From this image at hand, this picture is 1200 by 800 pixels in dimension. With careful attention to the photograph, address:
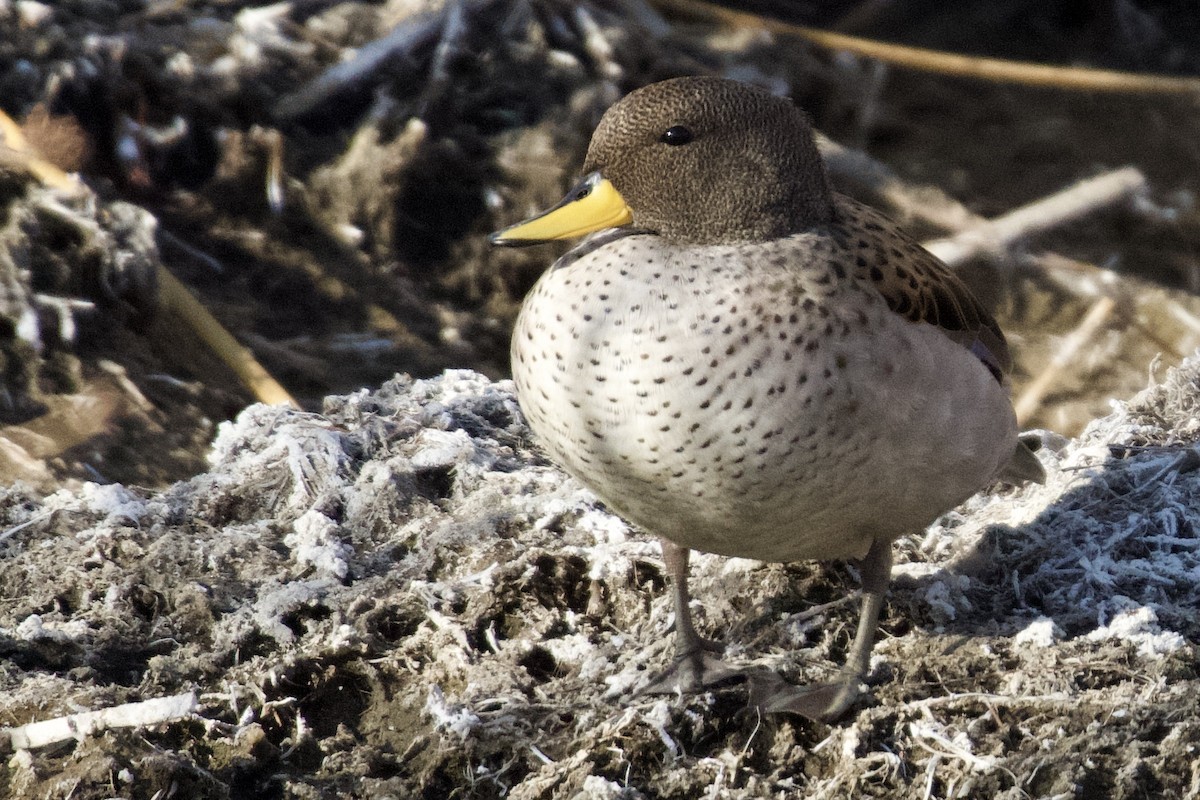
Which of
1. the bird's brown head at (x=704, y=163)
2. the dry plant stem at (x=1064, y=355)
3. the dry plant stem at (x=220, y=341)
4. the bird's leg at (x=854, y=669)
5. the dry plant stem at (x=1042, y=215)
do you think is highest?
the bird's brown head at (x=704, y=163)

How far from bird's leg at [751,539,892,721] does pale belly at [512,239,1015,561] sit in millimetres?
209

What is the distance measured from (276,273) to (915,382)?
3006 millimetres

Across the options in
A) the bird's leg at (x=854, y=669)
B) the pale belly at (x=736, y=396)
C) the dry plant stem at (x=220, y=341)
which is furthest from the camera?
the dry plant stem at (x=220, y=341)

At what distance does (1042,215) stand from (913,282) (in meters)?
3.27

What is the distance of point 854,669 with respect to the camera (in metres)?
2.87

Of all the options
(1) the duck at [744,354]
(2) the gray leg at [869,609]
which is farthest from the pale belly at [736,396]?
(2) the gray leg at [869,609]

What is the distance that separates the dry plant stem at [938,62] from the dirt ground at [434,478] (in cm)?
12

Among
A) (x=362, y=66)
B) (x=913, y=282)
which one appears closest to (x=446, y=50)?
(x=362, y=66)

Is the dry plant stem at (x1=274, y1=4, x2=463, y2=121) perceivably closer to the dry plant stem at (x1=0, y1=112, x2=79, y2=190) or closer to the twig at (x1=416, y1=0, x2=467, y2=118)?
the twig at (x1=416, y1=0, x2=467, y2=118)

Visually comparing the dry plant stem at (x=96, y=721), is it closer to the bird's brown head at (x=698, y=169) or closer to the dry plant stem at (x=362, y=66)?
the bird's brown head at (x=698, y=169)

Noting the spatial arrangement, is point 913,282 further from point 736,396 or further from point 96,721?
point 96,721

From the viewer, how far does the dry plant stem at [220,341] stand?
422cm

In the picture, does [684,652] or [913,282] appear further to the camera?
[684,652]

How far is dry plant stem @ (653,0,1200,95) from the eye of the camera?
6.28 m
